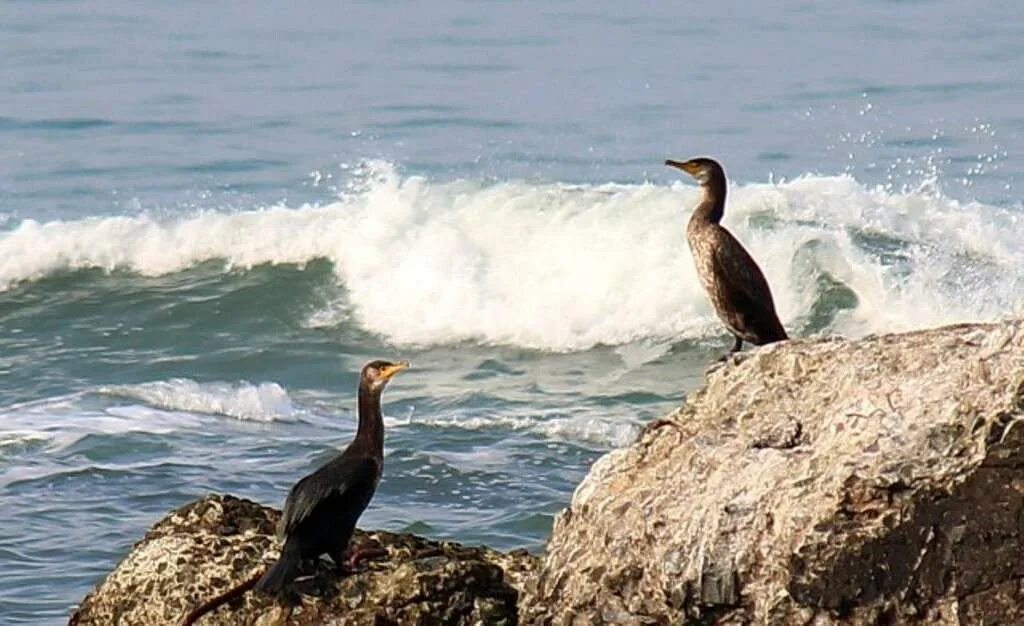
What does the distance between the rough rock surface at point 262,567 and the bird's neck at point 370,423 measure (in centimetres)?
29

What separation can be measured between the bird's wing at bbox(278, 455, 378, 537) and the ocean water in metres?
1.91

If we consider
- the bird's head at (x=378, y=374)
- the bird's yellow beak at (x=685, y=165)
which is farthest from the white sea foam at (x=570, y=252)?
the bird's head at (x=378, y=374)

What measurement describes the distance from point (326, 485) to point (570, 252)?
35.4ft

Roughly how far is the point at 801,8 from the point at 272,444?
834 inches

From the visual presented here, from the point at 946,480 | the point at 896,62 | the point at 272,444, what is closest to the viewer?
the point at 946,480

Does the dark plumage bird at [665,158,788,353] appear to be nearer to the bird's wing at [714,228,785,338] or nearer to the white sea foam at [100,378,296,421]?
the bird's wing at [714,228,785,338]

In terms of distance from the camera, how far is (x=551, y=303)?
53.3ft

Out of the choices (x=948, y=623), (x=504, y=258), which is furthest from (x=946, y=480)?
(x=504, y=258)

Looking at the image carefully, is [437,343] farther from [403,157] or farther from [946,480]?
[946,480]

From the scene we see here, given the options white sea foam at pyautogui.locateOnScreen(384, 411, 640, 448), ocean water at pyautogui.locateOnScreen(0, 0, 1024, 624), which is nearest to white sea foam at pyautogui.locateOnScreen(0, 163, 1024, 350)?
ocean water at pyautogui.locateOnScreen(0, 0, 1024, 624)

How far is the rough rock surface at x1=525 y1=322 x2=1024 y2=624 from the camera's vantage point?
569cm

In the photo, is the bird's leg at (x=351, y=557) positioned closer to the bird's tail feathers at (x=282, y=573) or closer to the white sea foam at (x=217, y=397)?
the bird's tail feathers at (x=282, y=573)

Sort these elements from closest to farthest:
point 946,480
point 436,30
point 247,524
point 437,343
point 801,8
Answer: point 946,480 < point 247,524 < point 437,343 < point 436,30 < point 801,8

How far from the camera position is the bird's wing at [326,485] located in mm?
6383
